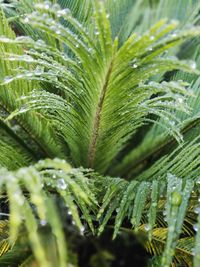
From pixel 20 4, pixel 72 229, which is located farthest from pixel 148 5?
pixel 72 229

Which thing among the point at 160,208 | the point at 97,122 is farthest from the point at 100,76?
the point at 160,208

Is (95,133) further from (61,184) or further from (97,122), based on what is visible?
(61,184)

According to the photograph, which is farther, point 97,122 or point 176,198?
point 97,122

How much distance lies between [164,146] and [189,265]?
30 cm

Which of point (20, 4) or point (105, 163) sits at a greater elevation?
point (20, 4)

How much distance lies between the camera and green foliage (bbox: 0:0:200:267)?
450 mm

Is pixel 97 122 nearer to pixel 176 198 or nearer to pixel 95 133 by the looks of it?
pixel 95 133

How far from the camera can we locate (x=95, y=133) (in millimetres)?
722

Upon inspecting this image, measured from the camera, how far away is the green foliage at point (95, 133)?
1.48 ft

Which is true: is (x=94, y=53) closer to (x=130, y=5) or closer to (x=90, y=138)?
(x=90, y=138)

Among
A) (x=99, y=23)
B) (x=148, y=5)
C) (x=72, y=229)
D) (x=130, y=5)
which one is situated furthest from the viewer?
(x=148, y=5)

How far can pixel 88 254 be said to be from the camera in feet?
2.85

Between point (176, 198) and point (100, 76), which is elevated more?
point (100, 76)

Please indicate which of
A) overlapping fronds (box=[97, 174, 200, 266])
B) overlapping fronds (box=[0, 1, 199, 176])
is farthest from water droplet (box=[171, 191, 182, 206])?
overlapping fronds (box=[0, 1, 199, 176])
